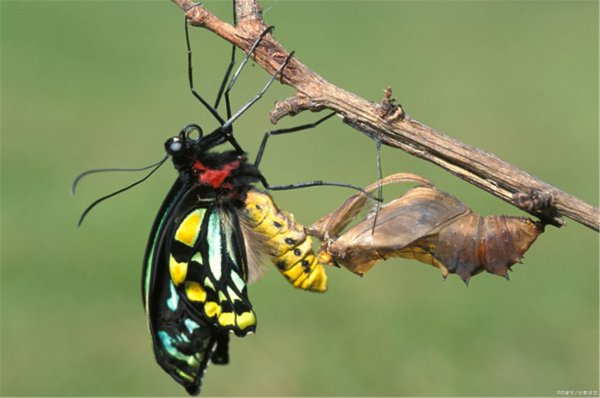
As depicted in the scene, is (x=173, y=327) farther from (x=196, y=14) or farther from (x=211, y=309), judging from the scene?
(x=196, y=14)

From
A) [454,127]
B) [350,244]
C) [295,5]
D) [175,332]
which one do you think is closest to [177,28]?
[295,5]

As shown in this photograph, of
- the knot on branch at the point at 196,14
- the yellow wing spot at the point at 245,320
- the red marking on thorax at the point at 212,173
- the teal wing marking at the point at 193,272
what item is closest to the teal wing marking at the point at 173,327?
the teal wing marking at the point at 193,272

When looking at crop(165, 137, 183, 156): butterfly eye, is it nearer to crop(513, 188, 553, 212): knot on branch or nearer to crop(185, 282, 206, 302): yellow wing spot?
crop(185, 282, 206, 302): yellow wing spot

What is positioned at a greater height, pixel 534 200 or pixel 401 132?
pixel 401 132

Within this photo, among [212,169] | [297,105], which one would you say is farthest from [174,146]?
[297,105]

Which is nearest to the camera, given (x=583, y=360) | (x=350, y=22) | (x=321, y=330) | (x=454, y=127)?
(x=583, y=360)

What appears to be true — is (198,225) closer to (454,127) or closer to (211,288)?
(211,288)
